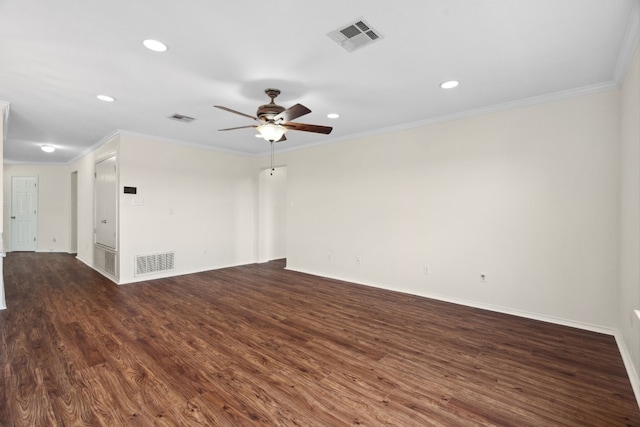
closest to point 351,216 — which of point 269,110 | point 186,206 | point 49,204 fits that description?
point 269,110

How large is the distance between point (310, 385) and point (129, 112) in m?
3.98

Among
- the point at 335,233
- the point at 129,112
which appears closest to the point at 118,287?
the point at 129,112

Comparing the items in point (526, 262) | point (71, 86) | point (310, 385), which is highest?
point (71, 86)

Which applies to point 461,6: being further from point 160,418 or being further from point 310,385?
point 160,418

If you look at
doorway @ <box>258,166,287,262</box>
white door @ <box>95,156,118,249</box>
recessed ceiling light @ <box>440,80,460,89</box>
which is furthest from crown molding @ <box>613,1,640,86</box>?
white door @ <box>95,156,118,249</box>

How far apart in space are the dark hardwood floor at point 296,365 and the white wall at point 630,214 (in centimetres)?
32

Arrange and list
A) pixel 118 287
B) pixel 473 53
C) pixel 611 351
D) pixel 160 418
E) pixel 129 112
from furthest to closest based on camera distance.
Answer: pixel 118 287 → pixel 129 112 → pixel 611 351 → pixel 473 53 → pixel 160 418

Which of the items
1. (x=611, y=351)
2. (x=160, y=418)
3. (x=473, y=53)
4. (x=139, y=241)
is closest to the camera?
(x=160, y=418)

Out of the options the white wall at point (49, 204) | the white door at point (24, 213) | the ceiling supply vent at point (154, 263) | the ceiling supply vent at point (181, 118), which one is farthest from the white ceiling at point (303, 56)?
the white door at point (24, 213)

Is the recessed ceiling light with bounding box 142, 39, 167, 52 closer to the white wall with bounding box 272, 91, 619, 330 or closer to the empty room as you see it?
the empty room

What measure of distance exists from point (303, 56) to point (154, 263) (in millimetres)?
4577

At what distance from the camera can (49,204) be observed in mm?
8453

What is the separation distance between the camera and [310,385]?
219 centimetres

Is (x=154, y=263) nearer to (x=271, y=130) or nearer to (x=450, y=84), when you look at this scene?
(x=271, y=130)
